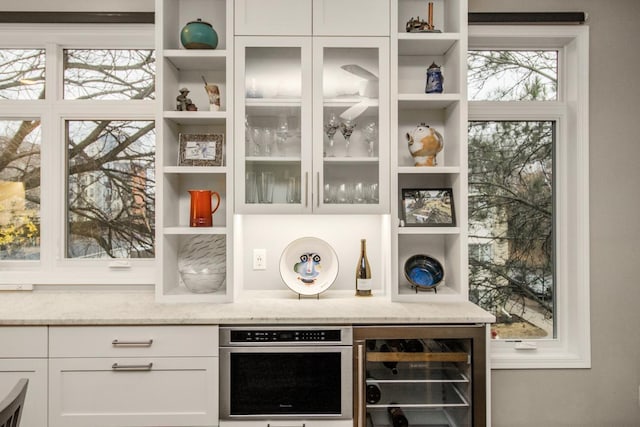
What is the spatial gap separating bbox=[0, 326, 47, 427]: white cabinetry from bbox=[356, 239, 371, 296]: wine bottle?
1.48 metres

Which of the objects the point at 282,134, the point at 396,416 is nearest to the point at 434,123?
the point at 282,134

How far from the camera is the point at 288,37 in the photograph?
7.22 ft

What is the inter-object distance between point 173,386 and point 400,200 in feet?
4.70

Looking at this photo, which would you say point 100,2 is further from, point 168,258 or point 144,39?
point 168,258

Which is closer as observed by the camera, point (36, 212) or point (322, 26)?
point (322, 26)

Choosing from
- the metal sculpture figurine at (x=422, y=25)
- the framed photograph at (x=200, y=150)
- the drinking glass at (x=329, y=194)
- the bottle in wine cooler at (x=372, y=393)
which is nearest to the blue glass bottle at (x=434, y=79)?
the metal sculpture figurine at (x=422, y=25)

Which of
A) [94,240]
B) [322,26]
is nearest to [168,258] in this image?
[94,240]

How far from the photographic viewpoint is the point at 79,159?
8.42 ft

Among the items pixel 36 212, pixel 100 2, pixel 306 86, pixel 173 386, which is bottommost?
pixel 173 386

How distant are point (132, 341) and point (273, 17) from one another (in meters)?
1.65

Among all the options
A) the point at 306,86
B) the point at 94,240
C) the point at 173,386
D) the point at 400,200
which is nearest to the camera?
the point at 173,386

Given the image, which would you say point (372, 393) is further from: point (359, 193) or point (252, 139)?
point (252, 139)

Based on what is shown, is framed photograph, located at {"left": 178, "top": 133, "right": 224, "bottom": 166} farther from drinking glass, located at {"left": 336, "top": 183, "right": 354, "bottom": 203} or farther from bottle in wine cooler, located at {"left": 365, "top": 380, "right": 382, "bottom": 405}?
bottle in wine cooler, located at {"left": 365, "top": 380, "right": 382, "bottom": 405}

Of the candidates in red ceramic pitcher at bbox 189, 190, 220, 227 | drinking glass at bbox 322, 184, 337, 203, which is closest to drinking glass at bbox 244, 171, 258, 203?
red ceramic pitcher at bbox 189, 190, 220, 227
